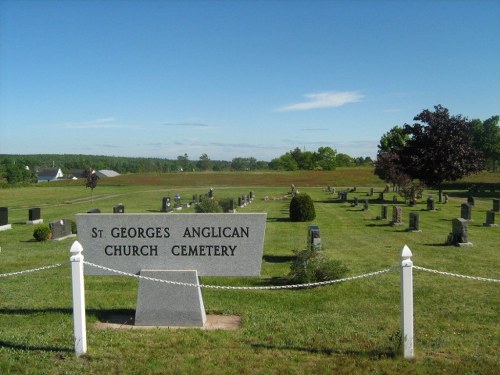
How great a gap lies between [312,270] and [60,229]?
41.1 ft

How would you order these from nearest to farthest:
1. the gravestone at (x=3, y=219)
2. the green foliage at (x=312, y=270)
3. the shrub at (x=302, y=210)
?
the green foliage at (x=312, y=270), the gravestone at (x=3, y=219), the shrub at (x=302, y=210)

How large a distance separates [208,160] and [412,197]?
133135mm

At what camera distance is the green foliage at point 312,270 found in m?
10.2

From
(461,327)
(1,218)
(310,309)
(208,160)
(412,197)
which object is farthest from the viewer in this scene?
(208,160)

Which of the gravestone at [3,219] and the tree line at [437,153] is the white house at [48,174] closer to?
the tree line at [437,153]

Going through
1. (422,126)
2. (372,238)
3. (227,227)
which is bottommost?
(372,238)

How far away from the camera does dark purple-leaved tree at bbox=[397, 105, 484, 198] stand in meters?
38.2

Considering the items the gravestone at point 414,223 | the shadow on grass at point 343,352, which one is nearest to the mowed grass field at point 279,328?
the shadow on grass at point 343,352

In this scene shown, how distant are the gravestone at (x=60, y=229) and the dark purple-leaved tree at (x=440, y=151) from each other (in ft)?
91.5

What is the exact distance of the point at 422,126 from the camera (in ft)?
132

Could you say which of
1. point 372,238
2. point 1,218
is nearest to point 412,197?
point 372,238

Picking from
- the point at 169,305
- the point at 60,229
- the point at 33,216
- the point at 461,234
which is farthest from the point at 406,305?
the point at 33,216

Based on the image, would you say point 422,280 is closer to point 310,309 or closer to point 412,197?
point 310,309

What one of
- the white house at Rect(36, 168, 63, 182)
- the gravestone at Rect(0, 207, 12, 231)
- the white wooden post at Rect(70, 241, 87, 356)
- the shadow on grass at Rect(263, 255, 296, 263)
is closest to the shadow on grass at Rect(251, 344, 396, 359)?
the white wooden post at Rect(70, 241, 87, 356)
